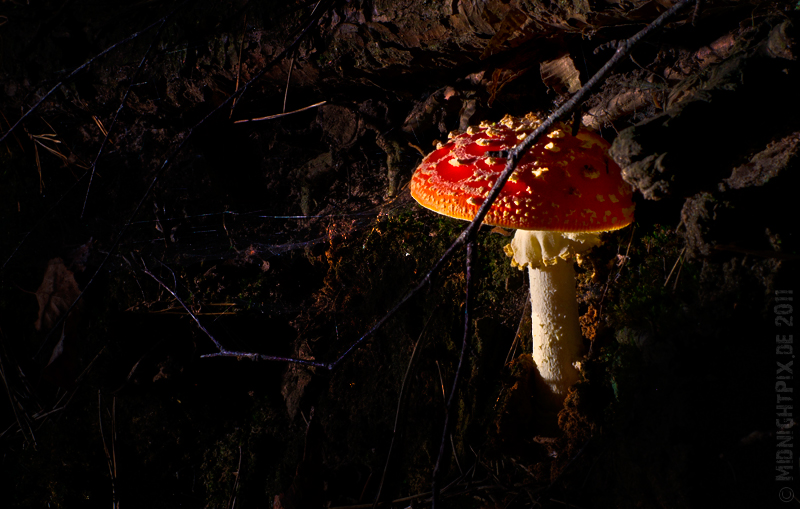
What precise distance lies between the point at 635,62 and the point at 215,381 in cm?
276

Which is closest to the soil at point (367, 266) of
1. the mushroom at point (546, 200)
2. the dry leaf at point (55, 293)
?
the dry leaf at point (55, 293)

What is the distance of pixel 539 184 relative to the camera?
1.35 m

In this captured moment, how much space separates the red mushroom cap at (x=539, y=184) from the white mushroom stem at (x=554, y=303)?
29 centimetres

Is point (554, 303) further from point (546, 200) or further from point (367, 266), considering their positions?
point (367, 266)

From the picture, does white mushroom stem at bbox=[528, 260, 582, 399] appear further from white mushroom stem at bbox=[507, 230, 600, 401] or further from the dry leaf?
the dry leaf

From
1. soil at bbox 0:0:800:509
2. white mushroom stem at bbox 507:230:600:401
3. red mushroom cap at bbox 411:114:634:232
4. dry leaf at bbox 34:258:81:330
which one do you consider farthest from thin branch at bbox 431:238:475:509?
dry leaf at bbox 34:258:81:330

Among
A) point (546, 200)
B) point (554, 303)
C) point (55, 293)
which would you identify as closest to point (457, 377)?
point (546, 200)

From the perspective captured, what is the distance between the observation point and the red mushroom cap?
132cm

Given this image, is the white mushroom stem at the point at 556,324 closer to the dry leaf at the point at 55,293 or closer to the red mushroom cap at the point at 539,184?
the red mushroom cap at the point at 539,184

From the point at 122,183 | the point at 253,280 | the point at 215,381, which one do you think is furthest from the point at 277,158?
the point at 215,381

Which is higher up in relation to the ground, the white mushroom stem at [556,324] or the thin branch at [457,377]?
the thin branch at [457,377]

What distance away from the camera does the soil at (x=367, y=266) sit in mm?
1228

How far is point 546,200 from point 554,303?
0.57m

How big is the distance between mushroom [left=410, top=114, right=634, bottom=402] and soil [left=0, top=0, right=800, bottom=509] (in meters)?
0.17
